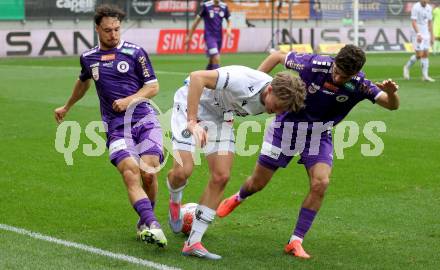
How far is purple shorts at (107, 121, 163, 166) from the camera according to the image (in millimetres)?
7836

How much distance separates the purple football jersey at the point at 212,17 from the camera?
2520cm

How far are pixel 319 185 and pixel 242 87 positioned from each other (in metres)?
1.09

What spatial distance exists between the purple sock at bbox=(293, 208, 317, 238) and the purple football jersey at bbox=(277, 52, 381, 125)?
81cm

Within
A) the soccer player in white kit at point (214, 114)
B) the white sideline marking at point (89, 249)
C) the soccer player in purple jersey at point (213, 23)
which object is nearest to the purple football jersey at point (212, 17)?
the soccer player in purple jersey at point (213, 23)

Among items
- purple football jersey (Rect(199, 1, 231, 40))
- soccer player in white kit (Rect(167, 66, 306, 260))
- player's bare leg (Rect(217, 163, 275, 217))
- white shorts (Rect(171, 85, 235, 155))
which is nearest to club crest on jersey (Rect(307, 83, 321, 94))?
soccer player in white kit (Rect(167, 66, 306, 260))

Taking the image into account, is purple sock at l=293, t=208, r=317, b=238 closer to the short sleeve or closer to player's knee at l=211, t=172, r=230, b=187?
player's knee at l=211, t=172, r=230, b=187

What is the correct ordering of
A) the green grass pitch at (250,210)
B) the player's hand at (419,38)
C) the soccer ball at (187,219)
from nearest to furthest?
1. the green grass pitch at (250,210)
2. the soccer ball at (187,219)
3. the player's hand at (419,38)

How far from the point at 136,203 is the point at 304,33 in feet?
119

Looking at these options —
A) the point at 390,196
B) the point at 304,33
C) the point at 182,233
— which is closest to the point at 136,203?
the point at 182,233

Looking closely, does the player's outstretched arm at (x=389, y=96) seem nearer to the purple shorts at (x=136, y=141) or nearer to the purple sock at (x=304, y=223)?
the purple sock at (x=304, y=223)

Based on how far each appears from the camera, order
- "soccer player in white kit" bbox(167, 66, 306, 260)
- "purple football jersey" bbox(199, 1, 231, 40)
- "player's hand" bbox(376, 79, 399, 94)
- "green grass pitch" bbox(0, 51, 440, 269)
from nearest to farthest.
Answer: "soccer player in white kit" bbox(167, 66, 306, 260) < "green grass pitch" bbox(0, 51, 440, 269) < "player's hand" bbox(376, 79, 399, 94) < "purple football jersey" bbox(199, 1, 231, 40)

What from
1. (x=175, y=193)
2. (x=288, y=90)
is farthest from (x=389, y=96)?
(x=175, y=193)

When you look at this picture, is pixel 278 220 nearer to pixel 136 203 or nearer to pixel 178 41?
Answer: pixel 136 203

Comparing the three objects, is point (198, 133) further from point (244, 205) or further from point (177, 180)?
point (244, 205)
